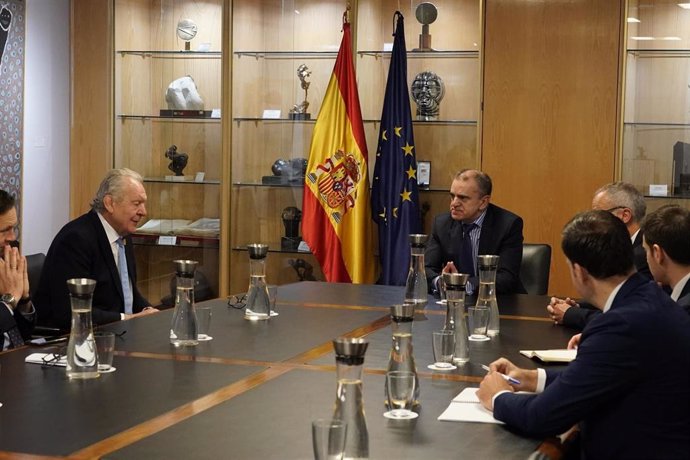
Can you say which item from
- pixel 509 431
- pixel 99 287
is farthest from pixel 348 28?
pixel 509 431

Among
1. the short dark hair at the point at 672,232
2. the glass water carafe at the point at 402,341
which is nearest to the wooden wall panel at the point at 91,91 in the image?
the short dark hair at the point at 672,232

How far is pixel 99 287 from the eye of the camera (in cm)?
419

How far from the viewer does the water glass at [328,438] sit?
1.75m

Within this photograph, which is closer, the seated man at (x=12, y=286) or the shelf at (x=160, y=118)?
the seated man at (x=12, y=286)

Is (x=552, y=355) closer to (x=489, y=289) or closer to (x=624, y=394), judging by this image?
(x=489, y=289)

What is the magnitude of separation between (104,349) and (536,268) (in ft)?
9.48

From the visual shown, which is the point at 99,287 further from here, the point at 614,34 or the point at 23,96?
the point at 614,34

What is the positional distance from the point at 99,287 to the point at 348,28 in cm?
280

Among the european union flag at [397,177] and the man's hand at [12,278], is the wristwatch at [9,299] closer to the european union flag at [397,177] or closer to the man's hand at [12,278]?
the man's hand at [12,278]

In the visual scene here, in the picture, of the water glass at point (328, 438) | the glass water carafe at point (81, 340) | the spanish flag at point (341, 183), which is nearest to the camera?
the water glass at point (328, 438)

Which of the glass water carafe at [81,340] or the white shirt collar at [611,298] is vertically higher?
the white shirt collar at [611,298]

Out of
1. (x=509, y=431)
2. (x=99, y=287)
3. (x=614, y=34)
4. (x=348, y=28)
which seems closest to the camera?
(x=509, y=431)

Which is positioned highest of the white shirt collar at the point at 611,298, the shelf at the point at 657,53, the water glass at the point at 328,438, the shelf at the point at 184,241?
the shelf at the point at 657,53

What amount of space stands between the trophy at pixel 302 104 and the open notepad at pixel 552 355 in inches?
149
